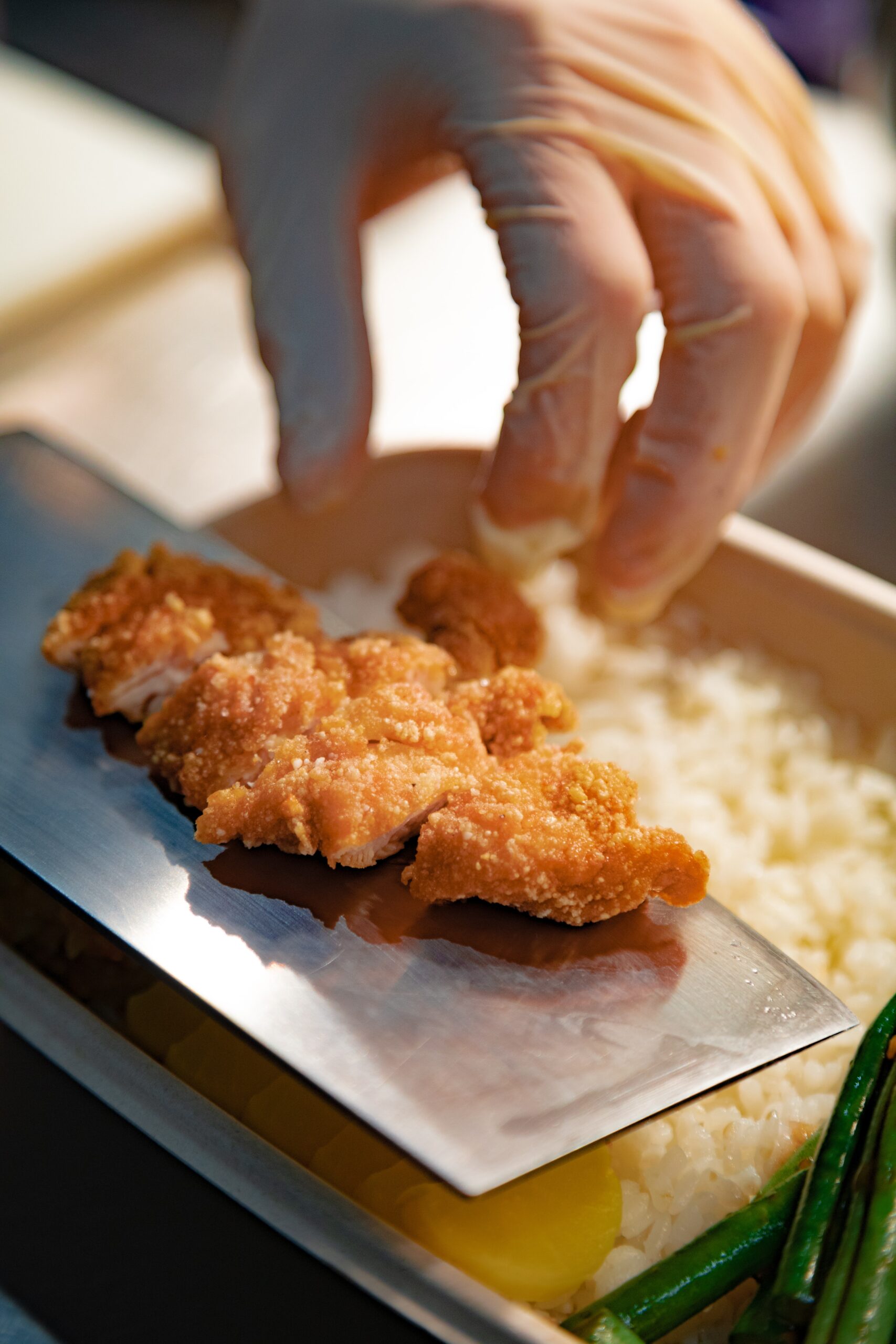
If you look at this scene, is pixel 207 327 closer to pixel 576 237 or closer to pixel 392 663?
pixel 576 237

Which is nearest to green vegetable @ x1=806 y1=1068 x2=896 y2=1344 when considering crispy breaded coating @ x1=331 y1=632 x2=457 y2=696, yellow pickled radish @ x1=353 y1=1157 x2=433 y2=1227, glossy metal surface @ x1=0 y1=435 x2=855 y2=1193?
glossy metal surface @ x1=0 y1=435 x2=855 y2=1193

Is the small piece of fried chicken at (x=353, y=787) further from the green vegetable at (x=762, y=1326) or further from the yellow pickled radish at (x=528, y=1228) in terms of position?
the green vegetable at (x=762, y=1326)

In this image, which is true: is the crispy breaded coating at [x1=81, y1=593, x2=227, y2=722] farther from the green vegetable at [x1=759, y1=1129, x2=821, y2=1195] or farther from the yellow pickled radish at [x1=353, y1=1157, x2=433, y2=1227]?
the green vegetable at [x1=759, y1=1129, x2=821, y2=1195]

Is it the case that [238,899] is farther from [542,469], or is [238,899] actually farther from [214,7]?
[214,7]

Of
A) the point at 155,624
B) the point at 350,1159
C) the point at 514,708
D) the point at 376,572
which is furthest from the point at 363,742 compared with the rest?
the point at 376,572

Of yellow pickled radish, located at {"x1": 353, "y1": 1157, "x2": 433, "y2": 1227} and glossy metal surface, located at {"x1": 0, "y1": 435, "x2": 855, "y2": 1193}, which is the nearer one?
glossy metal surface, located at {"x1": 0, "y1": 435, "x2": 855, "y2": 1193}
